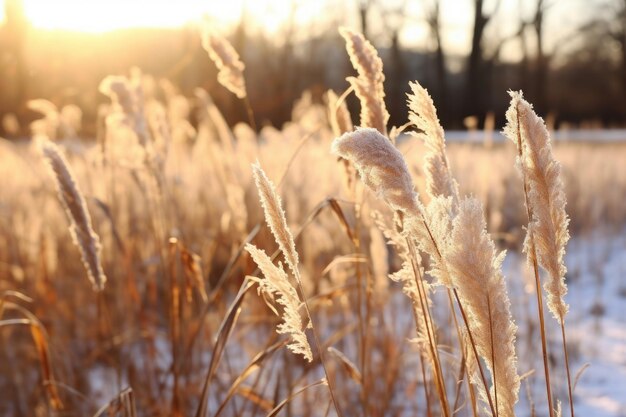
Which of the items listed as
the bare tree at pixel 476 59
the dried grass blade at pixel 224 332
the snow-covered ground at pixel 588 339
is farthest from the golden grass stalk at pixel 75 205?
the bare tree at pixel 476 59

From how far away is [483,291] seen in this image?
2.32 feet

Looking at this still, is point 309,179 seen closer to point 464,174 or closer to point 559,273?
point 464,174

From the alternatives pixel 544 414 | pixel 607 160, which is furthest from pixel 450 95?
pixel 544 414

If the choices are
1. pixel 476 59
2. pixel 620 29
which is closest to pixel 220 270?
pixel 476 59

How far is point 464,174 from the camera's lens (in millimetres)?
6008

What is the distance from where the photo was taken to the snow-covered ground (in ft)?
8.21

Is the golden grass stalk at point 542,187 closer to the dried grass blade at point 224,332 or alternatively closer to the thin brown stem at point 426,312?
the thin brown stem at point 426,312

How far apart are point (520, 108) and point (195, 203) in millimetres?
3731

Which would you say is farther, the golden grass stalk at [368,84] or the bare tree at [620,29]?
the bare tree at [620,29]

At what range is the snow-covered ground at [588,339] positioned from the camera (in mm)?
2504

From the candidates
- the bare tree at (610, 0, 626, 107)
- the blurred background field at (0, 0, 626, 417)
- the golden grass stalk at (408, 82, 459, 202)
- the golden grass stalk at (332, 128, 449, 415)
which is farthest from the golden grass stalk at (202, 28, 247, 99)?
the bare tree at (610, 0, 626, 107)

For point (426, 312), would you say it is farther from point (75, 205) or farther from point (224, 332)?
point (75, 205)

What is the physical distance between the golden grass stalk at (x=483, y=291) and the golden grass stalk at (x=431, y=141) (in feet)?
0.51

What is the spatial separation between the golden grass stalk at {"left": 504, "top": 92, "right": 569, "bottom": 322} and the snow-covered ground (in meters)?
0.91
